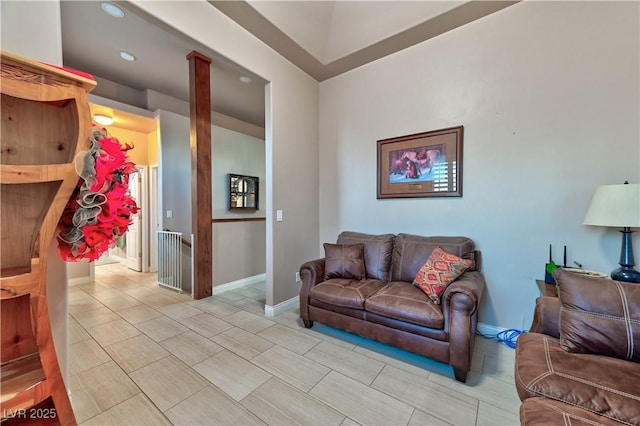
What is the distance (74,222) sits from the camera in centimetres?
77

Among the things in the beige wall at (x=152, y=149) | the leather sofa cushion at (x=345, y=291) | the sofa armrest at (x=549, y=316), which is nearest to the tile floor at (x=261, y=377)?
the leather sofa cushion at (x=345, y=291)

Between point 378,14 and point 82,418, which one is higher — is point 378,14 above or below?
above

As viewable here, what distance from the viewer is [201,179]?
334 centimetres

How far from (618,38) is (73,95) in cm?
342

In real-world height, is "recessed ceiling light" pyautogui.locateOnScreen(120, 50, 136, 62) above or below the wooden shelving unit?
above

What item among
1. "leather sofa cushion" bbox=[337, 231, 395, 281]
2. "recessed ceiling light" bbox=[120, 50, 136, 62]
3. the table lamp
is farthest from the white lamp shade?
"recessed ceiling light" bbox=[120, 50, 136, 62]

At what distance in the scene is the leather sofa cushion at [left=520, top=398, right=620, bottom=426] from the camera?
0.91 metres

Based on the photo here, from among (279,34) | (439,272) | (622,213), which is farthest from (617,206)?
(279,34)

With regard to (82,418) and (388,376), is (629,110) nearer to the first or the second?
(388,376)

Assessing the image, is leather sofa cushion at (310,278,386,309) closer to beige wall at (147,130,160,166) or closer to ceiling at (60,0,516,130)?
ceiling at (60,0,516,130)

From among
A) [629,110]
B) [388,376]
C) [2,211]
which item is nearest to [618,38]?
[629,110]

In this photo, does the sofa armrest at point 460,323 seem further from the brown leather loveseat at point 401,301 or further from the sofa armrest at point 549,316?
the sofa armrest at point 549,316

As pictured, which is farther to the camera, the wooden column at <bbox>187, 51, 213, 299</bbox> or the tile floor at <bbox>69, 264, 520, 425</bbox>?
the wooden column at <bbox>187, 51, 213, 299</bbox>

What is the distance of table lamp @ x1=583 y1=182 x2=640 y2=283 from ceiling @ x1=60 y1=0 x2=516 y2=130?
187 cm
